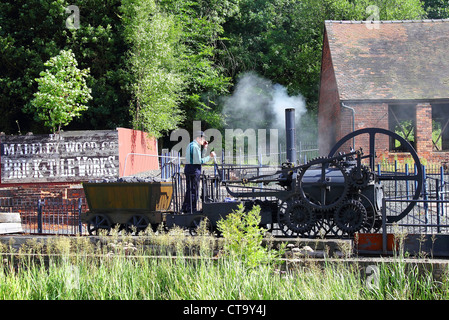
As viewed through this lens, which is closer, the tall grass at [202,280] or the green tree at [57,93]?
the tall grass at [202,280]

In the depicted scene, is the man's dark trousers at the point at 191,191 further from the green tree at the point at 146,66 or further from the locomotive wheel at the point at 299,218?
the green tree at the point at 146,66

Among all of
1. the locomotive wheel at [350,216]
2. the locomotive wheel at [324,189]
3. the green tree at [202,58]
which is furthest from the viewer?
the green tree at [202,58]

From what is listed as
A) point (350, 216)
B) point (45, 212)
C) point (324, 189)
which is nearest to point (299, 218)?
point (324, 189)

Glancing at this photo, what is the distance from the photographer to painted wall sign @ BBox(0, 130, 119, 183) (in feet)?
58.4

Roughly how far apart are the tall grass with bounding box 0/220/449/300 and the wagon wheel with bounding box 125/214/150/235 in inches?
162

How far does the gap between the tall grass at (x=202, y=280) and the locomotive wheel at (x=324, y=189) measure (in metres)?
2.42

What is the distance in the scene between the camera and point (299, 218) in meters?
9.62

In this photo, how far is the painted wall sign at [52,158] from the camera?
1780cm

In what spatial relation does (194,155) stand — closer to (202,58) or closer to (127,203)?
(127,203)

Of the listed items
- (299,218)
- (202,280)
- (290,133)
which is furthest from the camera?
(290,133)

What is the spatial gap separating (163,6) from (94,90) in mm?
8385

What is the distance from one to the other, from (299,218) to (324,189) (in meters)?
0.71

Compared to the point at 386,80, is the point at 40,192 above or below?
below

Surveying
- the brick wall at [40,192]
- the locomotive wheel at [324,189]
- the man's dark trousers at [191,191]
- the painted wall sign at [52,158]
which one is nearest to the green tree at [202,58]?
the painted wall sign at [52,158]
